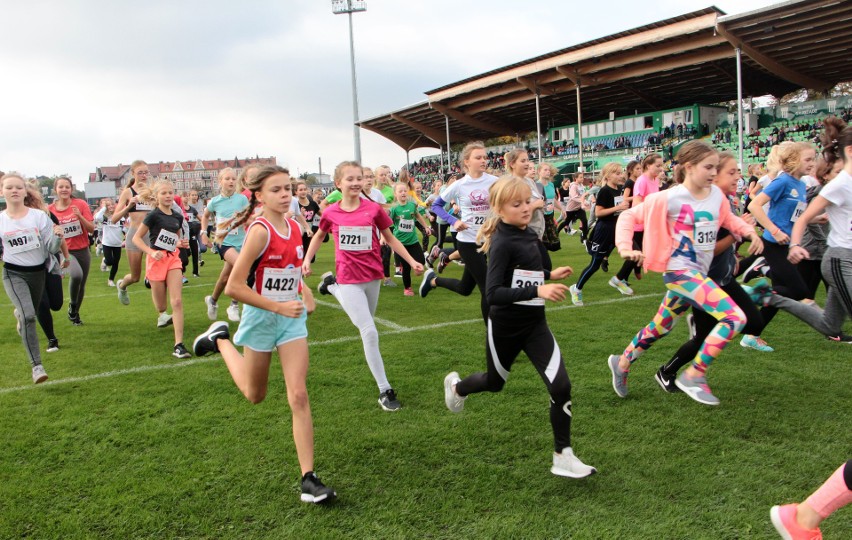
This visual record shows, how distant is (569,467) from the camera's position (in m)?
3.56

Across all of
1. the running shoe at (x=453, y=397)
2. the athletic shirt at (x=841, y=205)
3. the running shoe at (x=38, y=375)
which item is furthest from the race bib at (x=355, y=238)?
the athletic shirt at (x=841, y=205)

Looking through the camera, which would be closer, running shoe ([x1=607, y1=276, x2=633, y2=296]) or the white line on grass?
the white line on grass

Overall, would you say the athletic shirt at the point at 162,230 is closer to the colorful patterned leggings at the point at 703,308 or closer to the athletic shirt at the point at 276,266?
the athletic shirt at the point at 276,266

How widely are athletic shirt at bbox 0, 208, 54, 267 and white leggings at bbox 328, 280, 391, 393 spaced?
2.98 meters

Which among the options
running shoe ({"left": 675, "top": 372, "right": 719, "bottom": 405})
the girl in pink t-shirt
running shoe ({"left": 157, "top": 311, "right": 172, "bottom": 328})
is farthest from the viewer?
running shoe ({"left": 157, "top": 311, "right": 172, "bottom": 328})

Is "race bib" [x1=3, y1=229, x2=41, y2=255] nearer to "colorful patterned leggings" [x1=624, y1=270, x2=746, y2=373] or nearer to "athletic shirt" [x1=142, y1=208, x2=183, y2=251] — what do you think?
"athletic shirt" [x1=142, y1=208, x2=183, y2=251]

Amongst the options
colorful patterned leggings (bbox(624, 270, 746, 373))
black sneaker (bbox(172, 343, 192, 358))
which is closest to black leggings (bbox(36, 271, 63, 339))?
black sneaker (bbox(172, 343, 192, 358))

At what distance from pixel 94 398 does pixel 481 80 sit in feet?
148

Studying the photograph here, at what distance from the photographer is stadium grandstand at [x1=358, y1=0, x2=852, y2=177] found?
31406mm

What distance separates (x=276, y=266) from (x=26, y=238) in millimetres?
3776

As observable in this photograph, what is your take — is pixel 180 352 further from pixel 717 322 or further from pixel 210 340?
Answer: pixel 717 322

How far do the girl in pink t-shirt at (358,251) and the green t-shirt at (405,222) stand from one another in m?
5.28

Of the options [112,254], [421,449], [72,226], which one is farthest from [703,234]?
[112,254]

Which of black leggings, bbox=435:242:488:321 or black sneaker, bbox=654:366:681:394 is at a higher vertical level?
black leggings, bbox=435:242:488:321
